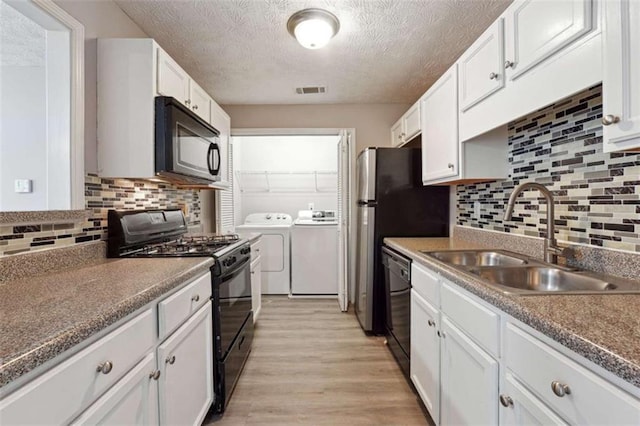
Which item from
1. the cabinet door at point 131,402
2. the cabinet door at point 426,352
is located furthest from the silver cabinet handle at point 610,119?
the cabinet door at point 131,402

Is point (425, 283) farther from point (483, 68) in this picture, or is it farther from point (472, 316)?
Result: point (483, 68)

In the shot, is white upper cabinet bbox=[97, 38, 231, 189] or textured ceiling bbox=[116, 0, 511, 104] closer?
white upper cabinet bbox=[97, 38, 231, 189]

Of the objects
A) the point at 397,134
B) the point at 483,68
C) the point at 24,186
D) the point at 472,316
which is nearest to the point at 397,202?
the point at 397,134

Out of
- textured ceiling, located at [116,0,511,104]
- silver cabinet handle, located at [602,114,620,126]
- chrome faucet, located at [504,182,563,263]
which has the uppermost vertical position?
textured ceiling, located at [116,0,511,104]

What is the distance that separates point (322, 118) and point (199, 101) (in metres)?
1.49

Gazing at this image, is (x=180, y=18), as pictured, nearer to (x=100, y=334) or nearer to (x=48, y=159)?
(x=48, y=159)

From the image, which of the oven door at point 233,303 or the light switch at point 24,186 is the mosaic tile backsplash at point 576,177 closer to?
the oven door at point 233,303

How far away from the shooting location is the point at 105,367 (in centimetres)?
80

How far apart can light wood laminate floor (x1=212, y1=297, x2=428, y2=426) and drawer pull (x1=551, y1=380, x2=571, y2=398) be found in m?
1.12

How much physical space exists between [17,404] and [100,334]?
0.75 feet

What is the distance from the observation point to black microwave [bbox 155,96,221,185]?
1.63 m

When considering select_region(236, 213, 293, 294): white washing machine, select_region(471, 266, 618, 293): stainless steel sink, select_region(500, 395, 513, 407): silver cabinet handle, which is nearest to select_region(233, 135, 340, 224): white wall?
select_region(236, 213, 293, 294): white washing machine

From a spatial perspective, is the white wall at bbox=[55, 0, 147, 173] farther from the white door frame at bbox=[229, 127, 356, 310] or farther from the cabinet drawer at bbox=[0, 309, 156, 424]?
the white door frame at bbox=[229, 127, 356, 310]

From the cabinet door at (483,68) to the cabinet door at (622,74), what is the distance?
1.67 ft
